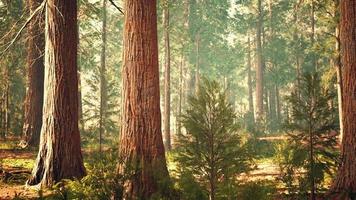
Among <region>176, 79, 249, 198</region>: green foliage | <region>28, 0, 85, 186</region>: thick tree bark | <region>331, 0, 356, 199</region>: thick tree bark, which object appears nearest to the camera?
<region>176, 79, 249, 198</region>: green foliage

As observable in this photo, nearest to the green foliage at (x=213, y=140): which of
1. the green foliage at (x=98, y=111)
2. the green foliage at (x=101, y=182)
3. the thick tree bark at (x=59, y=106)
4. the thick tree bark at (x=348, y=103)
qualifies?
the green foliage at (x=101, y=182)

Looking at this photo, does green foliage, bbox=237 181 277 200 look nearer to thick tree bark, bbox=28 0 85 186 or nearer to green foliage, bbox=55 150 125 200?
green foliage, bbox=55 150 125 200

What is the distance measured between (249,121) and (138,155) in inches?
1271

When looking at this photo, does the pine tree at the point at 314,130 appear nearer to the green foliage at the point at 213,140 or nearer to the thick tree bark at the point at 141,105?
the green foliage at the point at 213,140

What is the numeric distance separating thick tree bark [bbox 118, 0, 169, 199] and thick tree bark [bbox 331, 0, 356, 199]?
3.40m

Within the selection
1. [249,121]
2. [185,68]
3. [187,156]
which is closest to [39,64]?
[187,156]

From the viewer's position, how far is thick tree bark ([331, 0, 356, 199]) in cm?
728

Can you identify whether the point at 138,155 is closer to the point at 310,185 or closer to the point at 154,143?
the point at 154,143

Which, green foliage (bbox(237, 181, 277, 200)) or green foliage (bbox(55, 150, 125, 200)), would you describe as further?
green foliage (bbox(55, 150, 125, 200))

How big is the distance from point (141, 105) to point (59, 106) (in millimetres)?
2530

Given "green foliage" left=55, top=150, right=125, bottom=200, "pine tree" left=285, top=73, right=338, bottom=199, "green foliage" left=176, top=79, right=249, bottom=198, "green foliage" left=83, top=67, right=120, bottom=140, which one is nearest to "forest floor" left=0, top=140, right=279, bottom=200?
"green foliage" left=176, top=79, right=249, bottom=198

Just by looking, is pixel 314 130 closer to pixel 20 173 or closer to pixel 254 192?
pixel 254 192

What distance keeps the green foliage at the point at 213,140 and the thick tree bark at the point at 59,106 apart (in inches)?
144

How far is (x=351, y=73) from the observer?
7410mm
